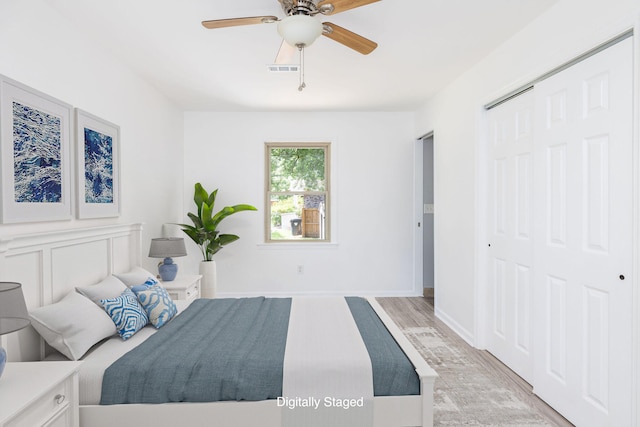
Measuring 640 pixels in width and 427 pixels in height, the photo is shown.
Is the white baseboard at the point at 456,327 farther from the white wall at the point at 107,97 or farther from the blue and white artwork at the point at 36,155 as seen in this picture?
the blue and white artwork at the point at 36,155

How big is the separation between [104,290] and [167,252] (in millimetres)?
1023

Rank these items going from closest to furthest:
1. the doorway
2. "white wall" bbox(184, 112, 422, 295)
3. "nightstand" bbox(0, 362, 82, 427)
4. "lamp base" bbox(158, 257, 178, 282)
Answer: "nightstand" bbox(0, 362, 82, 427) < "lamp base" bbox(158, 257, 178, 282) < "white wall" bbox(184, 112, 422, 295) < the doorway

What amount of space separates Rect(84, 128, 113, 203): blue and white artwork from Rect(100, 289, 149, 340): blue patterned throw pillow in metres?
0.88

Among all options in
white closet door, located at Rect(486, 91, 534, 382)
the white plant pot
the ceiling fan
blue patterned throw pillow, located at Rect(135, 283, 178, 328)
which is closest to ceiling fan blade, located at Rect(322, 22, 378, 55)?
the ceiling fan

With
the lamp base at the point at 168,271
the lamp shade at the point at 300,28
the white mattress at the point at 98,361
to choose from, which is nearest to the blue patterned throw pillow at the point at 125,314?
the white mattress at the point at 98,361

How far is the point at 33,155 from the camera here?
2.20 m

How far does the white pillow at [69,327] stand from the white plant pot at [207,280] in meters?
2.44

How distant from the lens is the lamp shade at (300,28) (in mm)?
1944

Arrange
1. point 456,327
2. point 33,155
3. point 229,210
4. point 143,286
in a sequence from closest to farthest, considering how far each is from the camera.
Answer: point 33,155, point 143,286, point 456,327, point 229,210

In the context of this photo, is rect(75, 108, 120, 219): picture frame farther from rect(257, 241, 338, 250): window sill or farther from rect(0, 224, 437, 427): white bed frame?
rect(257, 241, 338, 250): window sill

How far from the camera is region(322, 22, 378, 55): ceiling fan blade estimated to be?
83.9 inches

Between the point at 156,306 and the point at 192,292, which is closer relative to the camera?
the point at 156,306

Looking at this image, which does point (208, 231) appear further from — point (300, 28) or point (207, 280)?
point (300, 28)

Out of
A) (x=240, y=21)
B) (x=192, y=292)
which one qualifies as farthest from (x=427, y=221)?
(x=240, y=21)
